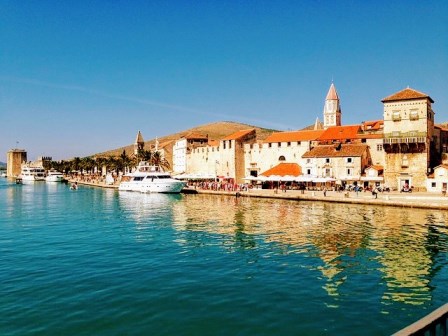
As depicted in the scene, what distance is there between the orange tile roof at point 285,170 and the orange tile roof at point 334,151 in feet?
7.57

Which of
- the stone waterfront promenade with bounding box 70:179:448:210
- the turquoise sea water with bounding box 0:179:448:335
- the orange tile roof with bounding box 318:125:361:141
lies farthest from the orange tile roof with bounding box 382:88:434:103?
the turquoise sea water with bounding box 0:179:448:335

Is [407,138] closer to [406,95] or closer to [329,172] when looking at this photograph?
[406,95]

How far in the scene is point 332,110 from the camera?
85125 millimetres

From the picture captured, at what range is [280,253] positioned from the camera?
1956 centimetres

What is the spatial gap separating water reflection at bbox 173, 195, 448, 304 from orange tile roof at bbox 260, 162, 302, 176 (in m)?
17.8

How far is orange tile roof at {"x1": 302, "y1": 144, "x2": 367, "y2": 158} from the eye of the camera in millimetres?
54656

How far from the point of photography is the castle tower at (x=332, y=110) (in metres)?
84.9

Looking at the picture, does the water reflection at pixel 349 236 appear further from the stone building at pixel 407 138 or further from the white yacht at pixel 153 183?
the white yacht at pixel 153 183

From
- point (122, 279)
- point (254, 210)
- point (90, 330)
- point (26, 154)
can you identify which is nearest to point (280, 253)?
point (122, 279)

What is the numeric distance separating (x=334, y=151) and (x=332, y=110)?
3100 cm

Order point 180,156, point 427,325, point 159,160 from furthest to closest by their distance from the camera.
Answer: point 159,160 < point 180,156 < point 427,325

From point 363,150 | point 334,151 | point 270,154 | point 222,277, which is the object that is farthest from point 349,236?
point 270,154

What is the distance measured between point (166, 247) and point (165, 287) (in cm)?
714

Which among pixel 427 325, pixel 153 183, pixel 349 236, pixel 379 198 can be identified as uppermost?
pixel 153 183
